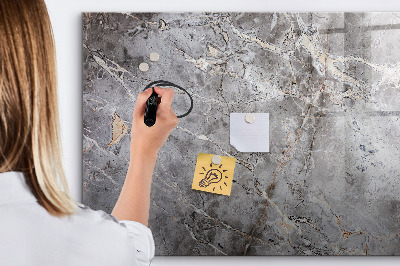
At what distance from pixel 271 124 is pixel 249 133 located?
0.07 meters

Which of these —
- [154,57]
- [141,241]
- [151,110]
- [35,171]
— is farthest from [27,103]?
[154,57]

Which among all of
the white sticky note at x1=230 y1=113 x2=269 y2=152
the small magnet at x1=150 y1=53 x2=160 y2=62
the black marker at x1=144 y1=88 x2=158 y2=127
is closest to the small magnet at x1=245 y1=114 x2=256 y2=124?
the white sticky note at x1=230 y1=113 x2=269 y2=152

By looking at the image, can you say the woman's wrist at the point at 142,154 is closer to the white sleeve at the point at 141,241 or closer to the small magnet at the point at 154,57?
the white sleeve at the point at 141,241

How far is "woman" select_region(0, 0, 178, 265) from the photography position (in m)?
0.39

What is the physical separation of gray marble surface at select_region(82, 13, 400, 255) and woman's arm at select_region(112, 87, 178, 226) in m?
0.45

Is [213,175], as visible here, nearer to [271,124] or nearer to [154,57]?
[271,124]

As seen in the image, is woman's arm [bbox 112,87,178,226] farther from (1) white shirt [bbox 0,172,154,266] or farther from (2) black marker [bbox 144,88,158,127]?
(1) white shirt [bbox 0,172,154,266]

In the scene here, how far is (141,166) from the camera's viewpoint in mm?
660

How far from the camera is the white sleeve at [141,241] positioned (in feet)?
1.64

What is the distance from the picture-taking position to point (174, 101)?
1216 millimetres

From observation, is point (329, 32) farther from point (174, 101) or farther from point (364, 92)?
point (174, 101)

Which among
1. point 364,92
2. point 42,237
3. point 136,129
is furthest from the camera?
point 364,92
